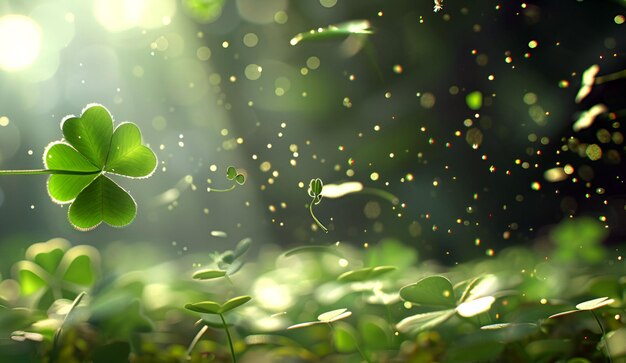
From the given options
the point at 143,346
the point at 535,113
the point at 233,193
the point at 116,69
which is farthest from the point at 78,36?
the point at 535,113

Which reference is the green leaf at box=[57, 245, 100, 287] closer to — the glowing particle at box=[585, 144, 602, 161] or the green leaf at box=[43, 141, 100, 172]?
the green leaf at box=[43, 141, 100, 172]

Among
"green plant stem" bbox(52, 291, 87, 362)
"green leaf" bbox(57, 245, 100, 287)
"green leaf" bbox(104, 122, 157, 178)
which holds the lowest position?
"green plant stem" bbox(52, 291, 87, 362)

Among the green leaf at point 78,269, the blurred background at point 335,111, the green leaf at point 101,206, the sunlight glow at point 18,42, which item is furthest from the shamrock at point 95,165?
the sunlight glow at point 18,42

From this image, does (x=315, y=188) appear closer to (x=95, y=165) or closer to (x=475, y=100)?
(x=95, y=165)

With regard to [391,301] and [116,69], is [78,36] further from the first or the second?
[391,301]

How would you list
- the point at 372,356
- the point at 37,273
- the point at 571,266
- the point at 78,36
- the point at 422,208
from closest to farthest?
the point at 372,356 < the point at 37,273 < the point at 571,266 < the point at 78,36 < the point at 422,208

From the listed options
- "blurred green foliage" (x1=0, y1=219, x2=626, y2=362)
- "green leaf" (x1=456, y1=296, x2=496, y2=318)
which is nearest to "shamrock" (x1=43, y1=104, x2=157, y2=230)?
"blurred green foliage" (x1=0, y1=219, x2=626, y2=362)
